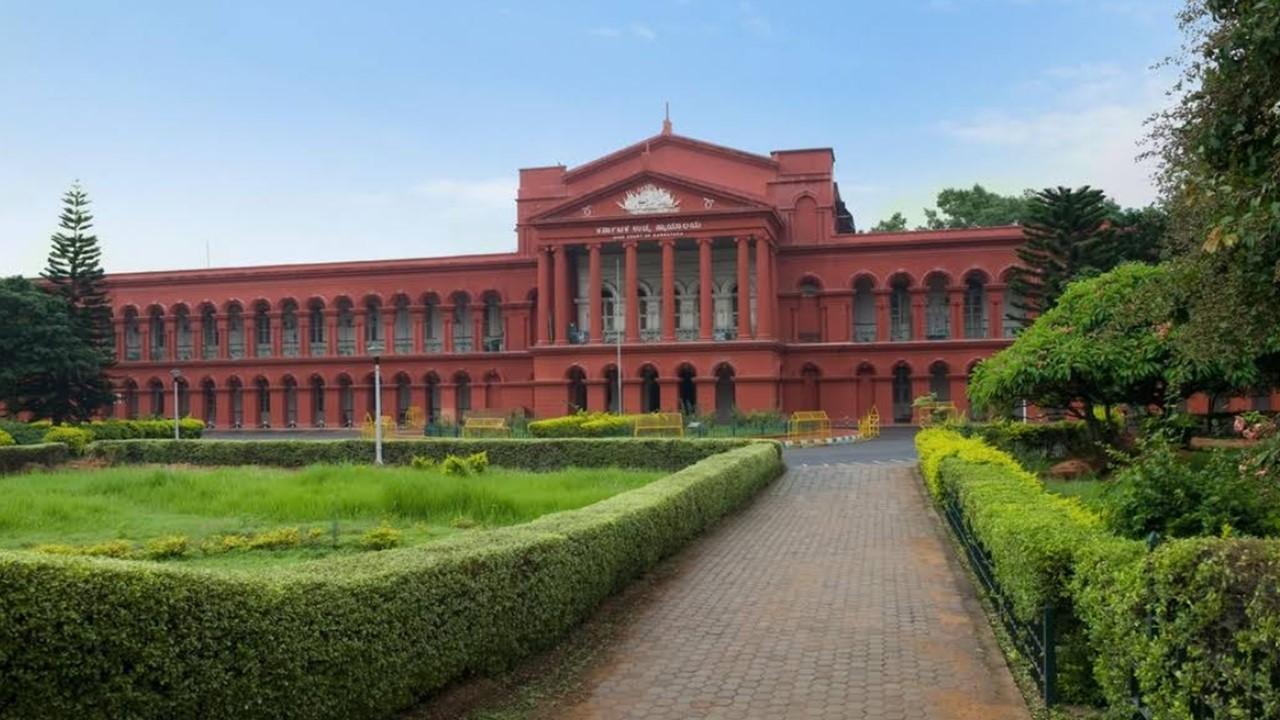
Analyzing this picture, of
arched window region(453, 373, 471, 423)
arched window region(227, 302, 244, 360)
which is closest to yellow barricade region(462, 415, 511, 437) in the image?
arched window region(453, 373, 471, 423)

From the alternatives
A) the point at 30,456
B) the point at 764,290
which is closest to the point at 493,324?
the point at 764,290

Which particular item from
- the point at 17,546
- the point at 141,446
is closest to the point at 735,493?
the point at 17,546

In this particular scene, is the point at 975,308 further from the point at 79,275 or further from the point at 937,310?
the point at 79,275

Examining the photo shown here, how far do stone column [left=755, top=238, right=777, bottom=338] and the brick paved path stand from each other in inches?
975

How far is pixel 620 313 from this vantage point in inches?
1574

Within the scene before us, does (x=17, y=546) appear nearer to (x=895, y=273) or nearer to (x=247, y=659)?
(x=247, y=659)

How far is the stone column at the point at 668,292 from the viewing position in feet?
121

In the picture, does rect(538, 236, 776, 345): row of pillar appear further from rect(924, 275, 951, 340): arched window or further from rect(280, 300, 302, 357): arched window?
rect(280, 300, 302, 357): arched window

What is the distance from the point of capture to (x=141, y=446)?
2533 cm

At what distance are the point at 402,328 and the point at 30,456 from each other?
22.5 metres

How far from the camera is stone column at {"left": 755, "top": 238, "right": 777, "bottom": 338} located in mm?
37000

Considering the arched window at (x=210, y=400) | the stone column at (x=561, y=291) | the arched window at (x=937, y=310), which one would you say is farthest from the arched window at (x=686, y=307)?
the arched window at (x=210, y=400)

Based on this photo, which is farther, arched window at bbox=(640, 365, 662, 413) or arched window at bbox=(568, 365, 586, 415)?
arched window at bbox=(568, 365, 586, 415)

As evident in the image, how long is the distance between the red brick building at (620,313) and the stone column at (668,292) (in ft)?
0.24
